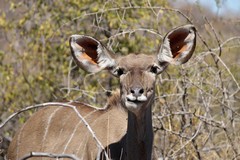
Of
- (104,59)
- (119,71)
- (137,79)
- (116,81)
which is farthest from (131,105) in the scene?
(116,81)

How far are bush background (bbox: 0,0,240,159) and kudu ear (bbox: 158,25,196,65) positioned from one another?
4.30ft

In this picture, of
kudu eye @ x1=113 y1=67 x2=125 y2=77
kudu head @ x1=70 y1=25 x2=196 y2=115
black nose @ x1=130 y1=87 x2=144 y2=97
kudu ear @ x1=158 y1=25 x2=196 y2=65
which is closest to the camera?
black nose @ x1=130 y1=87 x2=144 y2=97

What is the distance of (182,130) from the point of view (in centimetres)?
640

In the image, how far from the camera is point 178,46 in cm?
492

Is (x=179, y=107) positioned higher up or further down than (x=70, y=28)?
further down

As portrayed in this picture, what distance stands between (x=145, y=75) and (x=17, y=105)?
4191 mm

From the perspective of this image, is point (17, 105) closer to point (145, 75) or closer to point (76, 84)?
point (76, 84)

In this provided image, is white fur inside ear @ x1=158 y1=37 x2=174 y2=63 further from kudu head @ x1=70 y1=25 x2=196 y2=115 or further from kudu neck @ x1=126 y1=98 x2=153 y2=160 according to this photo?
kudu neck @ x1=126 y1=98 x2=153 y2=160

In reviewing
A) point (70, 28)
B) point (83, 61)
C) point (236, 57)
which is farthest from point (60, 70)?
point (83, 61)

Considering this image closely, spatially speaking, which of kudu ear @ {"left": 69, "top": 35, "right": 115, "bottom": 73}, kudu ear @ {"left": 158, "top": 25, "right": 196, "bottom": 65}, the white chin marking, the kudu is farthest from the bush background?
the white chin marking

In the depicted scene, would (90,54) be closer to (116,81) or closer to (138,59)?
(138,59)

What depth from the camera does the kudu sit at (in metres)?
4.54

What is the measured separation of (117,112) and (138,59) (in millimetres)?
784

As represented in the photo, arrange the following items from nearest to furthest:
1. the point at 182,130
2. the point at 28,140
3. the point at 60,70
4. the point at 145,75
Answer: the point at 145,75 < the point at 28,140 < the point at 182,130 < the point at 60,70
